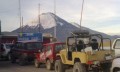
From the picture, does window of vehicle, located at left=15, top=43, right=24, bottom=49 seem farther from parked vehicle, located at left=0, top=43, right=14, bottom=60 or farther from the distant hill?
the distant hill

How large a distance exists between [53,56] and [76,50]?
4.57 meters

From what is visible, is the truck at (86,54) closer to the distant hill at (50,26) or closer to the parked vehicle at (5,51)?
the parked vehicle at (5,51)

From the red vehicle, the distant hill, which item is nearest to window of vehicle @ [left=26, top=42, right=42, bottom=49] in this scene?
the red vehicle

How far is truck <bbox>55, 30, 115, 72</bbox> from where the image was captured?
15.3 metres

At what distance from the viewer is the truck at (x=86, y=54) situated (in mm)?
15297

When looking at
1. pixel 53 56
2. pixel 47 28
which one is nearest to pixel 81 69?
pixel 53 56

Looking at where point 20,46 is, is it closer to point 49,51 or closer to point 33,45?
point 33,45

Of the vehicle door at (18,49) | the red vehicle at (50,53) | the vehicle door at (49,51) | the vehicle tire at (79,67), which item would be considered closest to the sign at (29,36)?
the vehicle door at (18,49)

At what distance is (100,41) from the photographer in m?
16.4

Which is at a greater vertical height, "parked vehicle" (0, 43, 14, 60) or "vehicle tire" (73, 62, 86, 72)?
"vehicle tire" (73, 62, 86, 72)

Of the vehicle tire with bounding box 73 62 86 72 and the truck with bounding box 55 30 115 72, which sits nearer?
the truck with bounding box 55 30 115 72

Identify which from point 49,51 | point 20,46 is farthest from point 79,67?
point 20,46

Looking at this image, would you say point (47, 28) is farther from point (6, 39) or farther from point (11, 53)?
point (11, 53)

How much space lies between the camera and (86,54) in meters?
15.2
